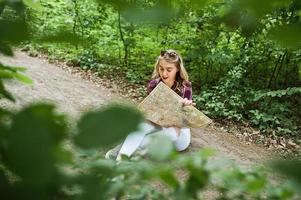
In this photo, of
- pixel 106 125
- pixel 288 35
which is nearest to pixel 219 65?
pixel 288 35

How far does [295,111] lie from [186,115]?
354cm

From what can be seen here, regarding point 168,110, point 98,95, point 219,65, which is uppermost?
point 168,110

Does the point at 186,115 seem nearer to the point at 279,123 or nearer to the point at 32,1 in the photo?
the point at 279,123

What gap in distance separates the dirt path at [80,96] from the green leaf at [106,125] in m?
4.55

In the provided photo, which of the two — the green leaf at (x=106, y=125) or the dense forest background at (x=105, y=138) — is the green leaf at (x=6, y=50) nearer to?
the dense forest background at (x=105, y=138)

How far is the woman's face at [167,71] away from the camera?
479cm

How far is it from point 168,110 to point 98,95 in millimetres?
3148

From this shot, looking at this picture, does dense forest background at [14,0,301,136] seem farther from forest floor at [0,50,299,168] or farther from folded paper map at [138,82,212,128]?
folded paper map at [138,82,212,128]

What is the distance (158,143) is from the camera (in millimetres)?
690

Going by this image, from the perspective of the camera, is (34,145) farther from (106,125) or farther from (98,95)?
(98,95)

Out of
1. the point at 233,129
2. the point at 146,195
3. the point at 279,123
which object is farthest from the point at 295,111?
the point at 146,195

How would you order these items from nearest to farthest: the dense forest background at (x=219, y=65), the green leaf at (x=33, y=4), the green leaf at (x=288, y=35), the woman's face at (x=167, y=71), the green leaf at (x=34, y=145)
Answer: the green leaf at (x=34, y=145)
the green leaf at (x=288, y=35)
the green leaf at (x=33, y=4)
the woman's face at (x=167, y=71)
the dense forest background at (x=219, y=65)

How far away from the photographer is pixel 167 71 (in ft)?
15.7

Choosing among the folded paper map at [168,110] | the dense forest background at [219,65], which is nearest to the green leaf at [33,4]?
the folded paper map at [168,110]
